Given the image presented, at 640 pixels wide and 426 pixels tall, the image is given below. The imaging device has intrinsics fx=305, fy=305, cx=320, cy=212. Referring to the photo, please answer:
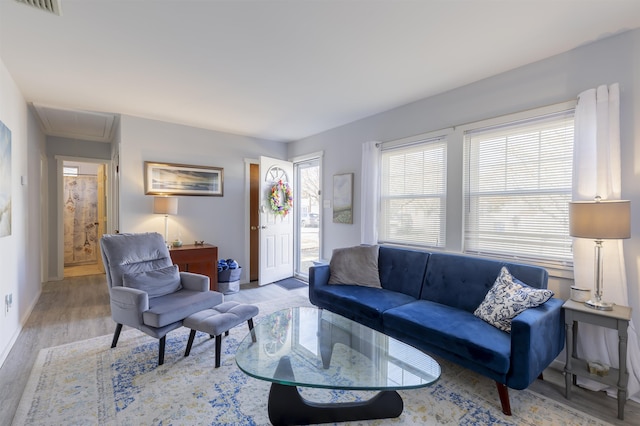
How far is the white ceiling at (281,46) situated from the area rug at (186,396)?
245 centimetres

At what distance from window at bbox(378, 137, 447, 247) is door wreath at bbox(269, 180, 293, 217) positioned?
1812 millimetres

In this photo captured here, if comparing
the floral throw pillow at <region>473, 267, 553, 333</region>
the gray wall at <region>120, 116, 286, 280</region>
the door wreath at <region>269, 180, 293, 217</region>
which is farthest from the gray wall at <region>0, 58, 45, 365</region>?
the floral throw pillow at <region>473, 267, 553, 333</region>

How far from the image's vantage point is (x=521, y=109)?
2.62 meters

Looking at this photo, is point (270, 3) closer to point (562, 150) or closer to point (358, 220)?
point (562, 150)

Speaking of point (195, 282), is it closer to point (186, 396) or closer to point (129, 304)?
point (129, 304)

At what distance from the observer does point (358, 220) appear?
412 cm

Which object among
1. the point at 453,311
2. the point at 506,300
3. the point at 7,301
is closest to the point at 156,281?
the point at 7,301

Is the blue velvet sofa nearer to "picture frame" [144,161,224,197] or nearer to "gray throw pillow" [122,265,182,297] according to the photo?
"gray throw pillow" [122,265,182,297]

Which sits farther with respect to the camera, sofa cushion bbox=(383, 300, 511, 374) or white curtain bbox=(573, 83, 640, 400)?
white curtain bbox=(573, 83, 640, 400)

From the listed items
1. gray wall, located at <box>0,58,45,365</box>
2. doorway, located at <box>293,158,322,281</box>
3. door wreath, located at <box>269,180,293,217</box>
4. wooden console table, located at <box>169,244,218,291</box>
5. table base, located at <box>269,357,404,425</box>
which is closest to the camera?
table base, located at <box>269,357,404,425</box>

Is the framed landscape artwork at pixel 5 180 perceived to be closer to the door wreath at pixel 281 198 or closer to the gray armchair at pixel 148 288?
the gray armchair at pixel 148 288

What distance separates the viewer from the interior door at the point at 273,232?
479 centimetres

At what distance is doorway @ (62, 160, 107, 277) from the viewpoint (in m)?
6.39

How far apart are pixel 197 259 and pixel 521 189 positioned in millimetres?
3792
